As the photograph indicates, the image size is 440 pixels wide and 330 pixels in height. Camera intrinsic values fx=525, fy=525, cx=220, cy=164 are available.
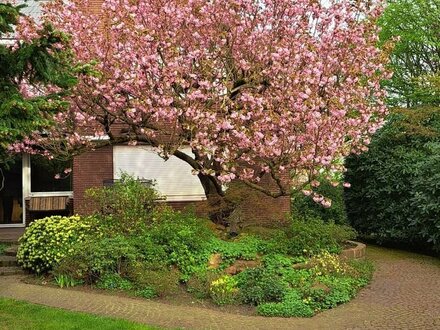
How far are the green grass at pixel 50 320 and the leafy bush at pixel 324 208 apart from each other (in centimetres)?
1032

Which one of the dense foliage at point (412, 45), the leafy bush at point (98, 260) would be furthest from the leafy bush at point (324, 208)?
the leafy bush at point (98, 260)

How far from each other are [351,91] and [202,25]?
134 inches

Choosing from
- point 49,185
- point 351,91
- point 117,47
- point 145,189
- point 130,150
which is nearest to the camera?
point 117,47

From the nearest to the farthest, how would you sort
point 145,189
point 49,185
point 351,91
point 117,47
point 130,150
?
point 117,47, point 351,91, point 145,189, point 130,150, point 49,185

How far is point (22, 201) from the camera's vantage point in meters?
17.0

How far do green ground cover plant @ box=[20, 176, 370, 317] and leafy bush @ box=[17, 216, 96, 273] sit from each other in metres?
0.02

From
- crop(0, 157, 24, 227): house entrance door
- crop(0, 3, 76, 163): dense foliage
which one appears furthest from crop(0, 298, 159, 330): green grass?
crop(0, 157, 24, 227): house entrance door

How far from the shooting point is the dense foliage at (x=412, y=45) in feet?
77.0

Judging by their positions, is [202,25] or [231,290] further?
[202,25]

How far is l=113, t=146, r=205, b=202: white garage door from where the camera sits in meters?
15.3

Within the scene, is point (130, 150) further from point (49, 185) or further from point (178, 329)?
point (178, 329)

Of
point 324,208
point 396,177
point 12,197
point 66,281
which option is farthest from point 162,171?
point 396,177

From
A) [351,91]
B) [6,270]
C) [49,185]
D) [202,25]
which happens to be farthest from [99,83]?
[49,185]

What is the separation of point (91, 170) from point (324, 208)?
305 inches
